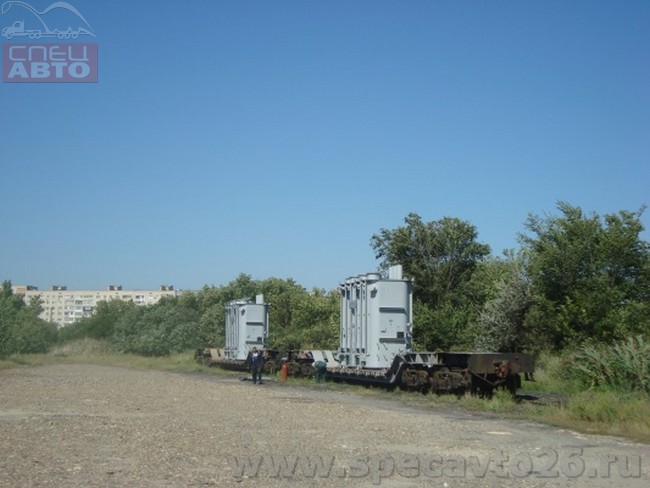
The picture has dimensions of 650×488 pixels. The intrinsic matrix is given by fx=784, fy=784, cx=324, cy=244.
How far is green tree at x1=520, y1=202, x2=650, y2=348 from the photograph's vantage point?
91.2 ft

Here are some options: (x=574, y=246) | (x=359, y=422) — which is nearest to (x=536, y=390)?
(x=574, y=246)

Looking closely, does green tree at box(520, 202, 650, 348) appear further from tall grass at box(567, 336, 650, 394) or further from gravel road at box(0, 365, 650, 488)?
gravel road at box(0, 365, 650, 488)

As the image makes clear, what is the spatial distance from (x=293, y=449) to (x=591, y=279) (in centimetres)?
1983

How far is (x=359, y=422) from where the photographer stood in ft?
51.9

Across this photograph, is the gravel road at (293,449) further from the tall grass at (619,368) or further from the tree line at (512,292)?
the tree line at (512,292)

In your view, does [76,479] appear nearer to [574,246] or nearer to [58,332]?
[574,246]

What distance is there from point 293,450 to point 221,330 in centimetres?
6678

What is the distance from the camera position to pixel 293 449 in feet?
39.0

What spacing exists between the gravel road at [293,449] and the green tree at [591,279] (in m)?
10.9

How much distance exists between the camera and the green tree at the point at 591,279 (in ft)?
91.2

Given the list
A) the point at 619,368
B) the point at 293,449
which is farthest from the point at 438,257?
the point at 293,449

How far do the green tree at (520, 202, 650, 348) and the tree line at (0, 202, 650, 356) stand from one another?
0.12 ft

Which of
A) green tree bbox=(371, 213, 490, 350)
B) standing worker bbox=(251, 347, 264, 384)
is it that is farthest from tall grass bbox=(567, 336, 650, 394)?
green tree bbox=(371, 213, 490, 350)

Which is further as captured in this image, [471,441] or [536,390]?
[536,390]
